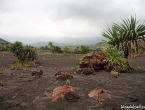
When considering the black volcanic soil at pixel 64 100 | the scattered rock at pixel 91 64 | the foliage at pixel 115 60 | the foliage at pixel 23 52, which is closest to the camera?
the black volcanic soil at pixel 64 100

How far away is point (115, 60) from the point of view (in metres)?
9.84

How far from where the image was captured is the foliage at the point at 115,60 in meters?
9.76

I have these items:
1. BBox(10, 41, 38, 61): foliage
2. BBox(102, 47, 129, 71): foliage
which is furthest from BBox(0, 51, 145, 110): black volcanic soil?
BBox(10, 41, 38, 61): foliage

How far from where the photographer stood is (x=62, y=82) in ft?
24.0

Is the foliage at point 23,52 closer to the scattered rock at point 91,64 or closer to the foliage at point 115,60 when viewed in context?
the scattered rock at point 91,64

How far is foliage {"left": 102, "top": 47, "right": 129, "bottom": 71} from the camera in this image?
9.76m

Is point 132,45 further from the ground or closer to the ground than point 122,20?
closer to the ground

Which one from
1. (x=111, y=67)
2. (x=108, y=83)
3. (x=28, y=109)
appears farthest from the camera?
(x=111, y=67)

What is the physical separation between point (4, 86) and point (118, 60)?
625cm

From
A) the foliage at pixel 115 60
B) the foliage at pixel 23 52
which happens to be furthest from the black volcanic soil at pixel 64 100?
the foliage at pixel 23 52

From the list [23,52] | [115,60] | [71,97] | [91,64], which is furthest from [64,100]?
[23,52]

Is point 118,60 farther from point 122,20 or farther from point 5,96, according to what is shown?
point 5,96

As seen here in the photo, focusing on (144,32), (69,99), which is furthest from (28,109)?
(144,32)

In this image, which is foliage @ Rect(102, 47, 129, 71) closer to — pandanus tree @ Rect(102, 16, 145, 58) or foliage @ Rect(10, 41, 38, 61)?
pandanus tree @ Rect(102, 16, 145, 58)
